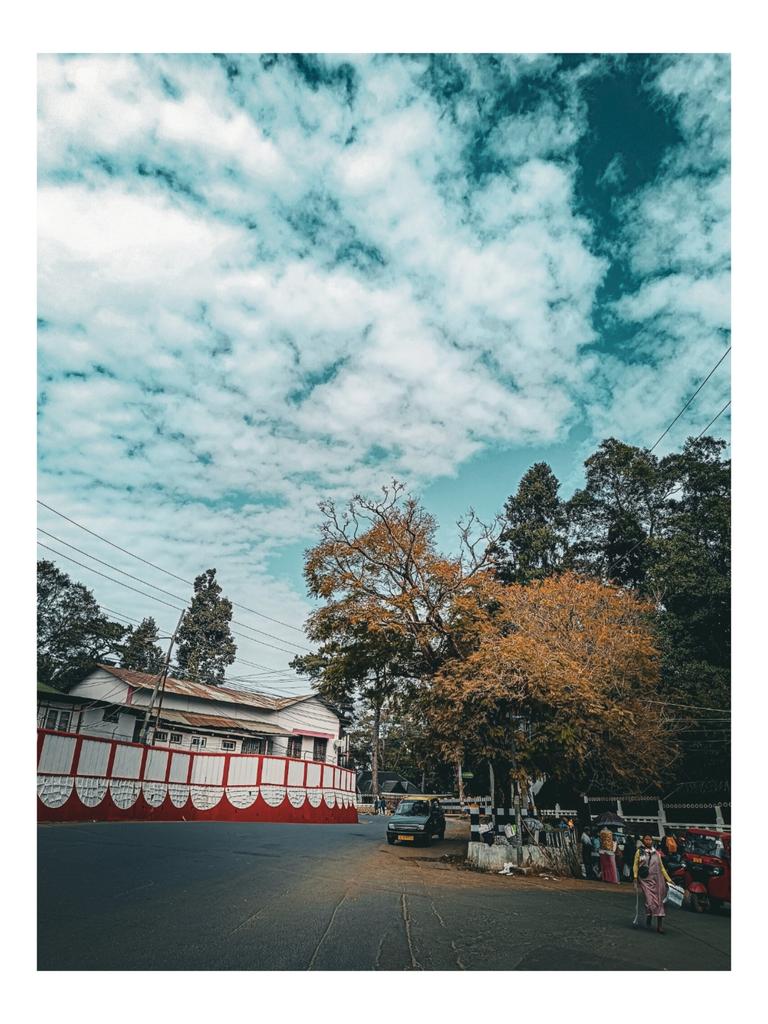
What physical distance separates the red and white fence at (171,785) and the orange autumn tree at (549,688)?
10.1 metres

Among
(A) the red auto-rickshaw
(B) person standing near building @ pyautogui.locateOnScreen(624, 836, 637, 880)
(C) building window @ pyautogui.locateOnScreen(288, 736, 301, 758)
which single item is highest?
(A) the red auto-rickshaw

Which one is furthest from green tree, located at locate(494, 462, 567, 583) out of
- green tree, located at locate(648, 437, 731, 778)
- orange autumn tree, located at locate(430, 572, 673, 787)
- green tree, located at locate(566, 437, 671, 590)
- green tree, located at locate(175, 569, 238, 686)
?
green tree, located at locate(175, 569, 238, 686)

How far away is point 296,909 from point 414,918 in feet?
4.76

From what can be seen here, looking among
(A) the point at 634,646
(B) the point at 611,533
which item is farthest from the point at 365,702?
(B) the point at 611,533

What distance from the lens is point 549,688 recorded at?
43.5 feet

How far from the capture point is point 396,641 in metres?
17.0

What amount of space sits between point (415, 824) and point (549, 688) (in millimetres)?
8713

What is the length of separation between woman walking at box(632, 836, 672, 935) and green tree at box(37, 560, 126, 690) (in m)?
38.5

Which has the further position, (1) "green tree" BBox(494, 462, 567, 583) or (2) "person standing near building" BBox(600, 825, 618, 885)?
(1) "green tree" BBox(494, 462, 567, 583)

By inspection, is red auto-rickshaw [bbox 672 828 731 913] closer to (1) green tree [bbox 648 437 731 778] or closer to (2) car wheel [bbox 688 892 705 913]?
(2) car wheel [bbox 688 892 705 913]

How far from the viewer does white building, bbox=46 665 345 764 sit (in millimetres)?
29984

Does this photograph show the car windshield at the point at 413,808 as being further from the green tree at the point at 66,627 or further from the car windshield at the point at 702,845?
the green tree at the point at 66,627

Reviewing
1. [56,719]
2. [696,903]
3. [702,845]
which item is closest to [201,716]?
[56,719]

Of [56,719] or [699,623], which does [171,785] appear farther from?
[699,623]
